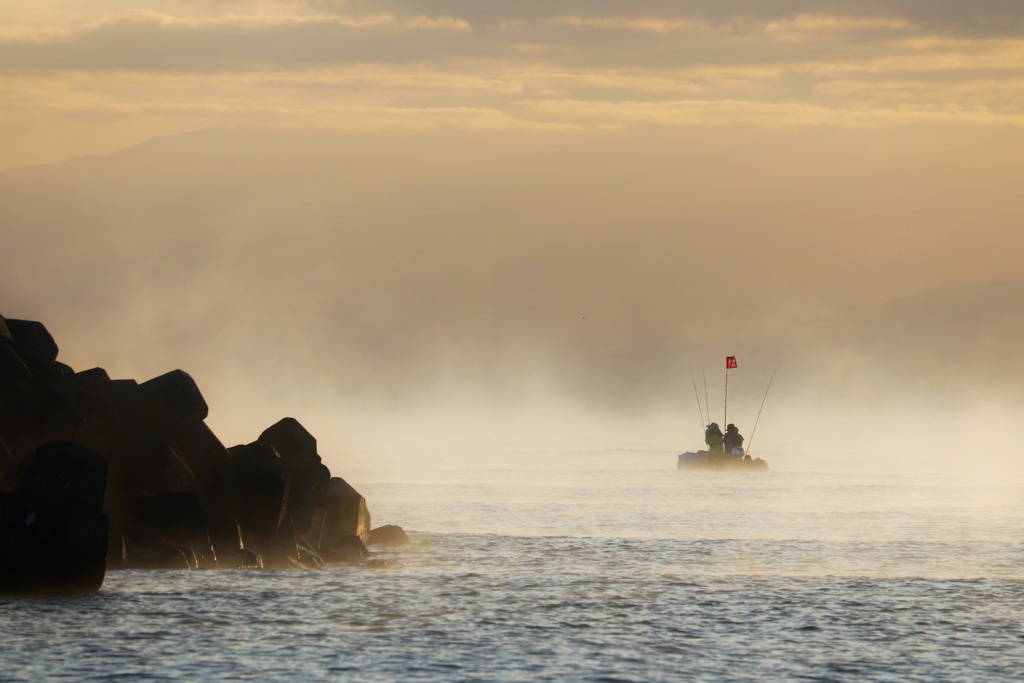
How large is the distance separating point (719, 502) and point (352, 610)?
5594 cm

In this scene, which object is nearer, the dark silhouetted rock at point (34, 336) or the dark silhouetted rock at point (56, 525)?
the dark silhouetted rock at point (56, 525)

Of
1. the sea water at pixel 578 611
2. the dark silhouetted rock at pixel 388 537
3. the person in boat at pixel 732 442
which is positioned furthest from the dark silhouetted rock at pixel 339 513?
the person in boat at pixel 732 442

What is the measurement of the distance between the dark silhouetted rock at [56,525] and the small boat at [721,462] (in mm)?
95682

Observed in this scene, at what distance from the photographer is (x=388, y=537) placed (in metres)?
56.6

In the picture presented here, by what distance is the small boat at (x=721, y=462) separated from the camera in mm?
128875

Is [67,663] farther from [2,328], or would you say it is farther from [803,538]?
A: [803,538]

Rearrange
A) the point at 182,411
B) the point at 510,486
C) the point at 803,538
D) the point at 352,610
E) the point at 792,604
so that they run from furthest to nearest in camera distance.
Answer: the point at 510,486
the point at 803,538
the point at 182,411
the point at 792,604
the point at 352,610

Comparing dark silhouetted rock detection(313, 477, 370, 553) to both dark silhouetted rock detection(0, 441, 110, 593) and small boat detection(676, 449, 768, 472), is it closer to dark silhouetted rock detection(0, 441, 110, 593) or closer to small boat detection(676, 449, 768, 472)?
dark silhouetted rock detection(0, 441, 110, 593)

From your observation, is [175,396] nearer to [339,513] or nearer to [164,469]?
[164,469]

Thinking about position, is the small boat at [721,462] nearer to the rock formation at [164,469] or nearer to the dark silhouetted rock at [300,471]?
the dark silhouetted rock at [300,471]

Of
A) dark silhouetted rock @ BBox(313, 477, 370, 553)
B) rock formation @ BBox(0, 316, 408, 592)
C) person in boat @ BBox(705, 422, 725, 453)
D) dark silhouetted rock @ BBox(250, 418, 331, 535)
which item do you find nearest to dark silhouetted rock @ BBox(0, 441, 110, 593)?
rock formation @ BBox(0, 316, 408, 592)

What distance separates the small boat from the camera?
128875mm

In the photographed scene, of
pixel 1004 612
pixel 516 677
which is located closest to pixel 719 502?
pixel 1004 612

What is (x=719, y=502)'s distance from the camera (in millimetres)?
91812
